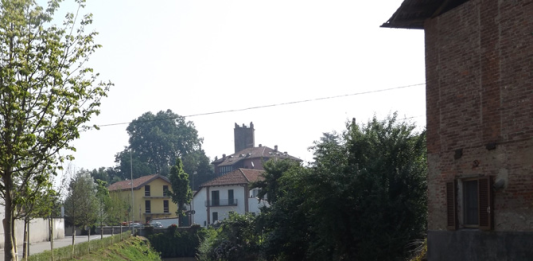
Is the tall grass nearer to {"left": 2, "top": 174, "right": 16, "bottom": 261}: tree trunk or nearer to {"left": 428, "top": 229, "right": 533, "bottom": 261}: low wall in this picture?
{"left": 2, "top": 174, "right": 16, "bottom": 261}: tree trunk

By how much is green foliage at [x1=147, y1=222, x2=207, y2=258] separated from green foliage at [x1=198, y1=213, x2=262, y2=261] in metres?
20.6

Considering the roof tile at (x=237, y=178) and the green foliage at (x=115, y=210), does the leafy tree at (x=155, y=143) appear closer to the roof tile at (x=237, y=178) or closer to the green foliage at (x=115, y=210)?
the roof tile at (x=237, y=178)

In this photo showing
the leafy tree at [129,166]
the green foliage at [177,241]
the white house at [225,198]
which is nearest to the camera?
the green foliage at [177,241]

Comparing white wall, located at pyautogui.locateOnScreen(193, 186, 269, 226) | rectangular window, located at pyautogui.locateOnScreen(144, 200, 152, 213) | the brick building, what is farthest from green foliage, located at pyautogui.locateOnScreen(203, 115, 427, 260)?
rectangular window, located at pyautogui.locateOnScreen(144, 200, 152, 213)

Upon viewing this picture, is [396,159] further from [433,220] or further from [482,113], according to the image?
[482,113]

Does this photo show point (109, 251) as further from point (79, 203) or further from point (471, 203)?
point (471, 203)

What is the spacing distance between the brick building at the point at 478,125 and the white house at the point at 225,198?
62.3 m

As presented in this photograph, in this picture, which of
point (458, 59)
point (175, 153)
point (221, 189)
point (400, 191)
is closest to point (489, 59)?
point (458, 59)

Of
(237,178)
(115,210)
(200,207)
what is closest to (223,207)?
(237,178)

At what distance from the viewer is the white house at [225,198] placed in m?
80.6

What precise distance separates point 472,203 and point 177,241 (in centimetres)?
5230

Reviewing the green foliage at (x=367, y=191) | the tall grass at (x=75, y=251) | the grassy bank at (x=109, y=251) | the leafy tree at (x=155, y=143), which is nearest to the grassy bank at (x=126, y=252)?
the grassy bank at (x=109, y=251)

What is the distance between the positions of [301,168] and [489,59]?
36.4 feet

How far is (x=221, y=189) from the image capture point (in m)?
84.1
